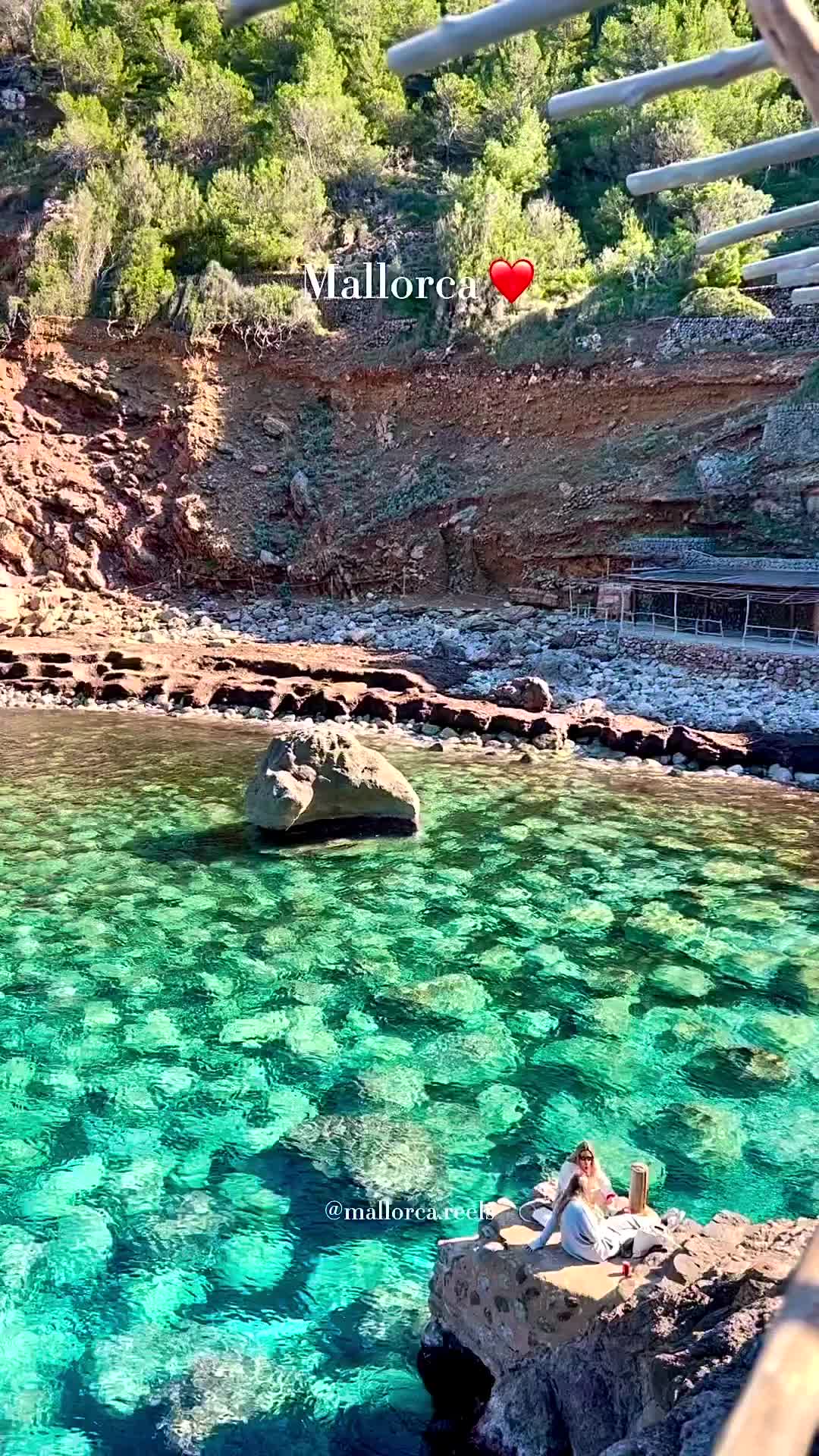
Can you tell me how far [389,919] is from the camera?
1241cm

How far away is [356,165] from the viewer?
137 ft

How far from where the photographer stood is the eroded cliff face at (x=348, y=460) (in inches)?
1169

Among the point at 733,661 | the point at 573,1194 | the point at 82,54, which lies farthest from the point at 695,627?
the point at 82,54

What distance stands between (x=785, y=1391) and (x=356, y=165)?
46077 millimetres

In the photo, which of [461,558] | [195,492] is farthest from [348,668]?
[195,492]

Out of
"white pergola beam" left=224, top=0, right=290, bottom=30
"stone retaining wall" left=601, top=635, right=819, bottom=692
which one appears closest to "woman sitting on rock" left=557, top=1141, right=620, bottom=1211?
"white pergola beam" left=224, top=0, right=290, bottom=30

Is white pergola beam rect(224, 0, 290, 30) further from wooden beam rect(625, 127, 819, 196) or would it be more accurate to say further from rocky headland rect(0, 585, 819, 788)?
rocky headland rect(0, 585, 819, 788)

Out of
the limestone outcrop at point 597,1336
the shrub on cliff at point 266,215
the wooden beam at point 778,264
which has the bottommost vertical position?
the limestone outcrop at point 597,1336

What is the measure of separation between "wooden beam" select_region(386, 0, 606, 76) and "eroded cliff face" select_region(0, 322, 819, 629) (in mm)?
26016

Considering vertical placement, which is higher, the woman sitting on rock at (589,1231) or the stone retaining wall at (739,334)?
the stone retaining wall at (739,334)

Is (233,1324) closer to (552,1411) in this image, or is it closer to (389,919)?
(552,1411)

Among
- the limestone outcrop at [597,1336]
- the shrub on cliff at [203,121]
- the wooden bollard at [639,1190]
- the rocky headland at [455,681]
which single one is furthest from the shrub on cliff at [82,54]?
the limestone outcrop at [597,1336]

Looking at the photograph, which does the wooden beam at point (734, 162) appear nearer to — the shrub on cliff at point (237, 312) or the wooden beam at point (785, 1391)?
the wooden beam at point (785, 1391)

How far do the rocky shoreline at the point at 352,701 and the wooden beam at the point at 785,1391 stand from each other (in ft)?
53.6
